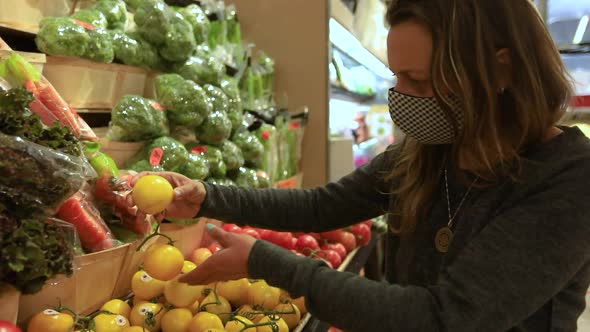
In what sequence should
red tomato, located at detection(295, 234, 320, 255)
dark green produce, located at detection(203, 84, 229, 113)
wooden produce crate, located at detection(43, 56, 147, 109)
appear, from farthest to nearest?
red tomato, located at detection(295, 234, 320, 255) < dark green produce, located at detection(203, 84, 229, 113) < wooden produce crate, located at detection(43, 56, 147, 109)

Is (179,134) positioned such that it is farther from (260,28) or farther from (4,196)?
(260,28)

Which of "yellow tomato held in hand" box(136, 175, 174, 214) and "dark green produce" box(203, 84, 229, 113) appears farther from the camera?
"dark green produce" box(203, 84, 229, 113)

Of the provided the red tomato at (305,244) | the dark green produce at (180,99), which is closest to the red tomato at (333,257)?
the red tomato at (305,244)

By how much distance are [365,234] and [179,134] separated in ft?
4.17

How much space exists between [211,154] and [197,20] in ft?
2.33

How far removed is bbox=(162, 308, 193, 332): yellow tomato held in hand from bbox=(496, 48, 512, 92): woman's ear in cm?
97

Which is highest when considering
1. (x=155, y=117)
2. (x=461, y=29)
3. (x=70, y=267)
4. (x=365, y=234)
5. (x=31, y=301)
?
(x=461, y=29)

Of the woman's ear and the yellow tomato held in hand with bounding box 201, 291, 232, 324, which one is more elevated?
the woman's ear

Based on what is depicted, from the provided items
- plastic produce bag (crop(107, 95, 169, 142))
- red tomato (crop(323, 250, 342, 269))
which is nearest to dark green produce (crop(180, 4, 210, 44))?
plastic produce bag (crop(107, 95, 169, 142))

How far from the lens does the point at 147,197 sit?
4.08 feet

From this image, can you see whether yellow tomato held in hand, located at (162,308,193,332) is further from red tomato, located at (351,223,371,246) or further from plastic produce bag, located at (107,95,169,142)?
red tomato, located at (351,223,371,246)

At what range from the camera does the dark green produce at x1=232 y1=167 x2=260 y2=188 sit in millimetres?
2389

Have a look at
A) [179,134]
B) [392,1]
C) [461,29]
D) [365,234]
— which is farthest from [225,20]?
[461,29]

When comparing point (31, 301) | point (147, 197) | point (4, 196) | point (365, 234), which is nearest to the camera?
point (4, 196)
